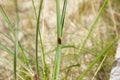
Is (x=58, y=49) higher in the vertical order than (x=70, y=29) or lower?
higher

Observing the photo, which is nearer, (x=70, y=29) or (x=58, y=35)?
(x=58, y=35)

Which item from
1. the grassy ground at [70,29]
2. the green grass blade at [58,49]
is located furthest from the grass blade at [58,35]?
the grassy ground at [70,29]

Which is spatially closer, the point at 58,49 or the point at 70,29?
the point at 58,49

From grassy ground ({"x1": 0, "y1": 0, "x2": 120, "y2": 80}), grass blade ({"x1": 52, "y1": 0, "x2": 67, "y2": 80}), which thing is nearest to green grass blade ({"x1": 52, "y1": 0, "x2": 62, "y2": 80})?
grass blade ({"x1": 52, "y1": 0, "x2": 67, "y2": 80})

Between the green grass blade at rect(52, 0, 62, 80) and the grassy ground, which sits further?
the grassy ground

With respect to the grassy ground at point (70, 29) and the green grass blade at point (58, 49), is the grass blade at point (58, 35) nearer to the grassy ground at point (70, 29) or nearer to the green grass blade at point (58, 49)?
the green grass blade at point (58, 49)

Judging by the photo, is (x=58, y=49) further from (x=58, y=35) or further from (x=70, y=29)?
(x=70, y=29)

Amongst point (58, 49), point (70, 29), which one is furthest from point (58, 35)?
point (70, 29)

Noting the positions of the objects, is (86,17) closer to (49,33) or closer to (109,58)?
(49,33)

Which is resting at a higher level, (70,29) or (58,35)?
(58,35)

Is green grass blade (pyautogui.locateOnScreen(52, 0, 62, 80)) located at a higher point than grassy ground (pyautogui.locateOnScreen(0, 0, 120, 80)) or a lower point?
higher

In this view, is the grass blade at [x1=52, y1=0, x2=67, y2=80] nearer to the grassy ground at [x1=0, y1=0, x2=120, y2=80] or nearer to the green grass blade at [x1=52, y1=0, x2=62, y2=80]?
the green grass blade at [x1=52, y1=0, x2=62, y2=80]
